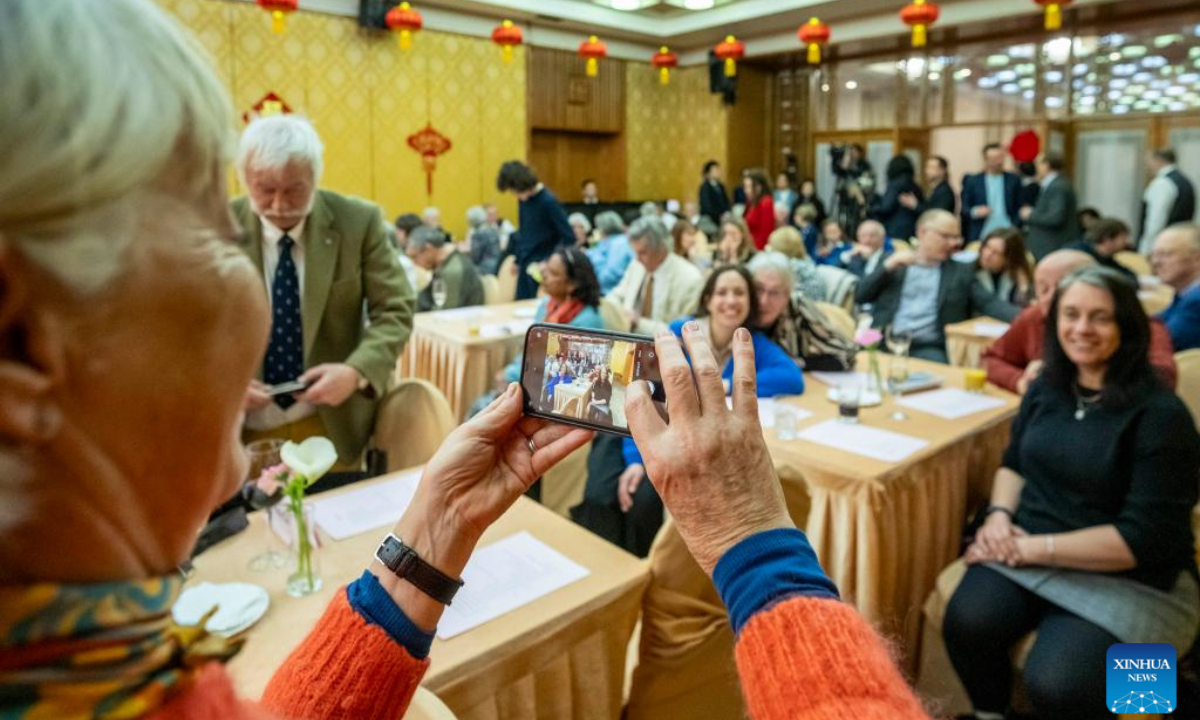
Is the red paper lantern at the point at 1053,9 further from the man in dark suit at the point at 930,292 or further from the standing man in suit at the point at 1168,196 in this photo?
the man in dark suit at the point at 930,292

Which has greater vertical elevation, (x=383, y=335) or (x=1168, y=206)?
(x=1168, y=206)

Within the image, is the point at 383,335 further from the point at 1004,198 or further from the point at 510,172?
the point at 1004,198

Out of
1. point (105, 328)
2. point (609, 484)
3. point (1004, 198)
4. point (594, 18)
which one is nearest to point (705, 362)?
point (105, 328)

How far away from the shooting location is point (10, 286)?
0.34m

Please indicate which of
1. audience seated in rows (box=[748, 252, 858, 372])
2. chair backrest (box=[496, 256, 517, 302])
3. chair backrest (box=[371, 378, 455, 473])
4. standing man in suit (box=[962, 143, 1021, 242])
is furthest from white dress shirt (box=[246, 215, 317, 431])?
standing man in suit (box=[962, 143, 1021, 242])

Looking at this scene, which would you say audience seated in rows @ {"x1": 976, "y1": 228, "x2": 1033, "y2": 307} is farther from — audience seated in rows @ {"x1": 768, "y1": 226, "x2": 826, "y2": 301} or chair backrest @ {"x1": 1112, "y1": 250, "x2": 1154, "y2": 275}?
chair backrest @ {"x1": 1112, "y1": 250, "x2": 1154, "y2": 275}

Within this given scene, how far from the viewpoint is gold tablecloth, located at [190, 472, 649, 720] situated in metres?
1.22

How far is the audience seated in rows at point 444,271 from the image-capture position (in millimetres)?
5219

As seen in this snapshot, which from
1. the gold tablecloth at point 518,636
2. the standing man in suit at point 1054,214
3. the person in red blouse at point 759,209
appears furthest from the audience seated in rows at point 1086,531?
the person in red blouse at point 759,209

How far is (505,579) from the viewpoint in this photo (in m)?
1.46

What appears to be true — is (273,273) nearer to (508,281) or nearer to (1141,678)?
(1141,678)

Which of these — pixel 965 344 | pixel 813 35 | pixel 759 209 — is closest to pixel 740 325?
pixel 965 344

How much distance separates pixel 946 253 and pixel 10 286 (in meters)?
4.71

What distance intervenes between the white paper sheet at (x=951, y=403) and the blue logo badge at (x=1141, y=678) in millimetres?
970
